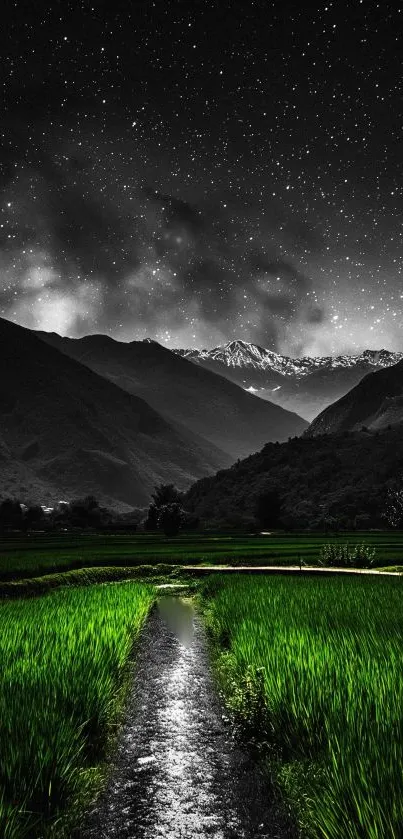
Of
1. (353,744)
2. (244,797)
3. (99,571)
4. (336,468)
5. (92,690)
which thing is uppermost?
(336,468)

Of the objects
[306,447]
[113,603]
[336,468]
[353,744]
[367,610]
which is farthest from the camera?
[306,447]

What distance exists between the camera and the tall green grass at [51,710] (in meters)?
4.21

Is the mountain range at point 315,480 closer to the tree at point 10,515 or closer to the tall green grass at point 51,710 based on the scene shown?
the tree at point 10,515

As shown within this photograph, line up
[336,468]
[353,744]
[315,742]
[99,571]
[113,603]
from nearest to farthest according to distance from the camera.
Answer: [353,744], [315,742], [113,603], [99,571], [336,468]

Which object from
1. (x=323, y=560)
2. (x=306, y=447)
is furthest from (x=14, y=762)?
(x=306, y=447)

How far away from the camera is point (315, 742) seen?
5.18m

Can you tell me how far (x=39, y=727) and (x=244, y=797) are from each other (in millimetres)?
2367

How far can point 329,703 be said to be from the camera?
522 cm

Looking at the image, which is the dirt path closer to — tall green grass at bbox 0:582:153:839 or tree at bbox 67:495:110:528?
tall green grass at bbox 0:582:153:839

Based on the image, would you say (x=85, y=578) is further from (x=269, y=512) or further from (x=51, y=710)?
(x=269, y=512)

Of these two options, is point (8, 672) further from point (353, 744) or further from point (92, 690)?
point (353, 744)

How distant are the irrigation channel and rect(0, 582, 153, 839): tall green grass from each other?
15.4 inches

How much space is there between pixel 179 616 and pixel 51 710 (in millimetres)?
12311

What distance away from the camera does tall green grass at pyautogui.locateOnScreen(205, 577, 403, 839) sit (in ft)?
11.4
